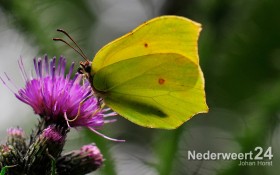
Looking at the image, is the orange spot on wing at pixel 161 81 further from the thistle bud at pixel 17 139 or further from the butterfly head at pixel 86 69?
the thistle bud at pixel 17 139

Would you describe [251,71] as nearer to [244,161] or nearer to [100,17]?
[244,161]

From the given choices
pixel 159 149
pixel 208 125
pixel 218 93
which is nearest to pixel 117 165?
pixel 159 149

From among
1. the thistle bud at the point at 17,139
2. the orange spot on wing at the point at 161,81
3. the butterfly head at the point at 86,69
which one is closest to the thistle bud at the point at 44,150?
the thistle bud at the point at 17,139

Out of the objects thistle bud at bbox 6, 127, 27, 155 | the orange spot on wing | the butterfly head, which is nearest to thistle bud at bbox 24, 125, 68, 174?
thistle bud at bbox 6, 127, 27, 155

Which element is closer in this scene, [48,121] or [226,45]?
[48,121]

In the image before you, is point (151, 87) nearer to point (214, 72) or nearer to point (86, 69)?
point (86, 69)

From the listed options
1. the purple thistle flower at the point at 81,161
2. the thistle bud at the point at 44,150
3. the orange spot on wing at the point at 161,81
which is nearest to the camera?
the thistle bud at the point at 44,150
